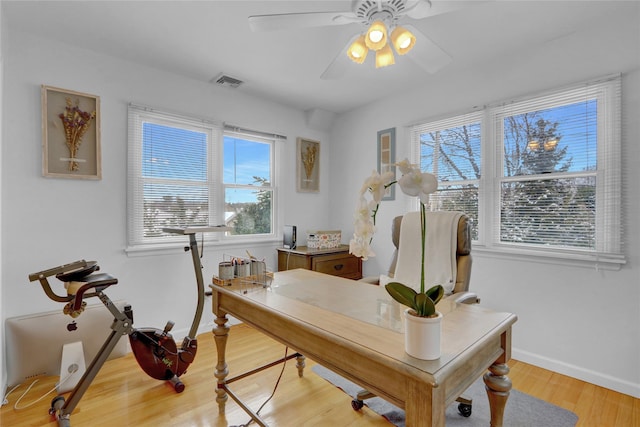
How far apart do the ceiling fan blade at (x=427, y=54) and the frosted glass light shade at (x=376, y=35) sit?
0.19 m

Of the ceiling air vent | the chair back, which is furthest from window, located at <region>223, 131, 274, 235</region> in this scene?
the chair back

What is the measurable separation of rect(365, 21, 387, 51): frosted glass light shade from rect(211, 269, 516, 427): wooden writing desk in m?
1.33

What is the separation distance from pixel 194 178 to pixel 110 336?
1.68 metres

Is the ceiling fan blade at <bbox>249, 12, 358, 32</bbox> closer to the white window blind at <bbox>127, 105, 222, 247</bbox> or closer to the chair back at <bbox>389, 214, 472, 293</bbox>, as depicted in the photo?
the chair back at <bbox>389, 214, 472, 293</bbox>

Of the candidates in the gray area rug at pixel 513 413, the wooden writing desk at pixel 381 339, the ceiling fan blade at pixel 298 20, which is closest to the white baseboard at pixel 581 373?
the gray area rug at pixel 513 413

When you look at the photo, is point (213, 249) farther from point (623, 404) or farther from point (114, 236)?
point (623, 404)

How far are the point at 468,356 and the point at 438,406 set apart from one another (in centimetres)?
19

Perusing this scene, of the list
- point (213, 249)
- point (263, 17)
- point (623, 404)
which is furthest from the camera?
point (213, 249)

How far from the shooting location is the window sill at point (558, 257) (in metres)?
2.13

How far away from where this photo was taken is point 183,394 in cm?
206

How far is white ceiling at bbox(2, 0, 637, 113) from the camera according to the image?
1.98m

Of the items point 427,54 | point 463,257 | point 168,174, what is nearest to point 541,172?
point 463,257

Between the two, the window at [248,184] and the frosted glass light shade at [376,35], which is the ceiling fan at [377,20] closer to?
the frosted glass light shade at [376,35]

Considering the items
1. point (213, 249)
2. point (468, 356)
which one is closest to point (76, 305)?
point (213, 249)
